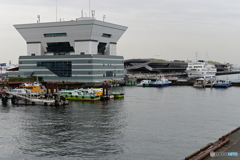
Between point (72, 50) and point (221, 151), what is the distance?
82.6 meters

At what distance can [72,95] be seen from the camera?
61.4 m

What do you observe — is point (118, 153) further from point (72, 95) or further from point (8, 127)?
point (72, 95)

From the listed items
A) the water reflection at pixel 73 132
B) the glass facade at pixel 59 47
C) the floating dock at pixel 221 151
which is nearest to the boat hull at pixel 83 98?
the water reflection at pixel 73 132

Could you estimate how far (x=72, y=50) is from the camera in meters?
101

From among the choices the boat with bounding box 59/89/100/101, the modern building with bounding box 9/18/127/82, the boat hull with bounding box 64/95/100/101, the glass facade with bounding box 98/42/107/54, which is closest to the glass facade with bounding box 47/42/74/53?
the modern building with bounding box 9/18/127/82

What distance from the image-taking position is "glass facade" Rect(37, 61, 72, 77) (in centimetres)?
9819

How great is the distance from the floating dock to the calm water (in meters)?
3.34

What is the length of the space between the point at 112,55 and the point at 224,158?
8731 centimetres

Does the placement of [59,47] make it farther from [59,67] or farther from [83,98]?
[83,98]

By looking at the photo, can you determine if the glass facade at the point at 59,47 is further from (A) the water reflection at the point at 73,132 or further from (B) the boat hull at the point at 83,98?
(A) the water reflection at the point at 73,132

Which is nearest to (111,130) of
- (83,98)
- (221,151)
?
(221,151)

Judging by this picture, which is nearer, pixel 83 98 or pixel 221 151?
pixel 221 151

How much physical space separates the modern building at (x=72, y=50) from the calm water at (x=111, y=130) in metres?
45.8

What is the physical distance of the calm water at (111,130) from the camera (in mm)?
26594
